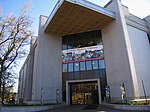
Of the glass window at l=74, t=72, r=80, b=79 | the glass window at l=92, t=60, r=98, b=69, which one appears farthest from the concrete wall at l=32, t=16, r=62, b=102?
the glass window at l=92, t=60, r=98, b=69

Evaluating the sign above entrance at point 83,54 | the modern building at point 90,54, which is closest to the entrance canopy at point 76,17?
the modern building at point 90,54

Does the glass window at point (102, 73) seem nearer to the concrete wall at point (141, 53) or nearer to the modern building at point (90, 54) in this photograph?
the modern building at point (90, 54)

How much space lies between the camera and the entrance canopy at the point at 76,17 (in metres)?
20.4

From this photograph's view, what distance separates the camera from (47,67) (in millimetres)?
25125

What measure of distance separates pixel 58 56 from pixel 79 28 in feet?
20.5

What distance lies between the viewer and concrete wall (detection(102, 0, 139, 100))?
64.5ft

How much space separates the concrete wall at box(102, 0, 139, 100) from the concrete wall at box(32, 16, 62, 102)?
842 cm

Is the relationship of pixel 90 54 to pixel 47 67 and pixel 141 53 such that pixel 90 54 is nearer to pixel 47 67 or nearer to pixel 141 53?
pixel 47 67

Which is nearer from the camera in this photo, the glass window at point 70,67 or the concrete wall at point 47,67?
the concrete wall at point 47,67

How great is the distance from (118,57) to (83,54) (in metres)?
Result: 6.17

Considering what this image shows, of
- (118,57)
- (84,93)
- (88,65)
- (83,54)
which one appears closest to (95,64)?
(88,65)

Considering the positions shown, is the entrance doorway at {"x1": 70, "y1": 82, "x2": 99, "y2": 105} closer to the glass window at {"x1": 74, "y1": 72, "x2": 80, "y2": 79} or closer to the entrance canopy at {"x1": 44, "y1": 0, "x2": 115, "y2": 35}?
the glass window at {"x1": 74, "y1": 72, "x2": 80, "y2": 79}

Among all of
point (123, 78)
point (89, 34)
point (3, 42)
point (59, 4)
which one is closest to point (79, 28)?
point (89, 34)

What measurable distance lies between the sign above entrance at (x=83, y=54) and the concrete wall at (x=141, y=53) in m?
5.37
